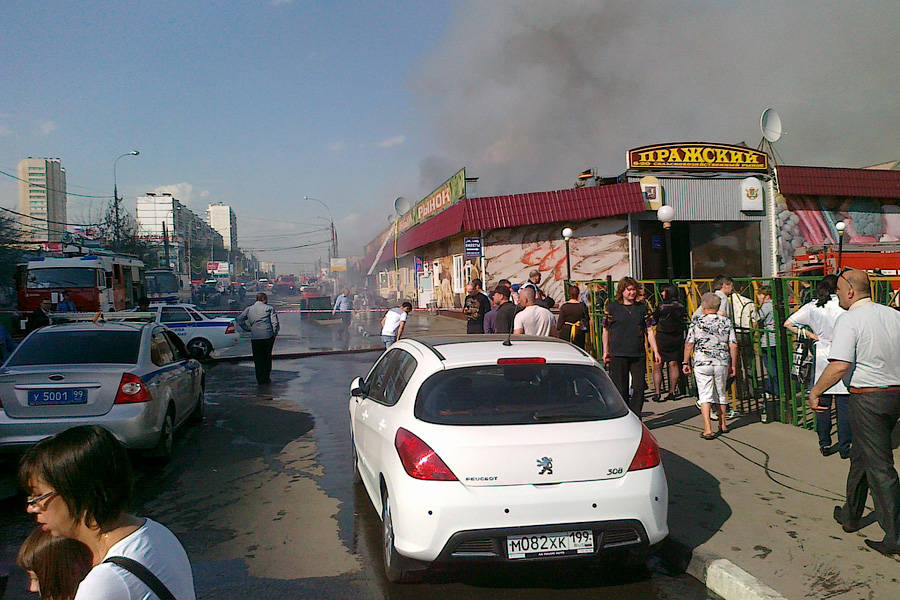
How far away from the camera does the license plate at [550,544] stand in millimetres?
3926

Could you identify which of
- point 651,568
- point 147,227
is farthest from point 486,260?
point 147,227

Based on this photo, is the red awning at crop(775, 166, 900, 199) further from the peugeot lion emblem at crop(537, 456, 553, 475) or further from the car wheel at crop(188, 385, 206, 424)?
the peugeot lion emblem at crop(537, 456, 553, 475)

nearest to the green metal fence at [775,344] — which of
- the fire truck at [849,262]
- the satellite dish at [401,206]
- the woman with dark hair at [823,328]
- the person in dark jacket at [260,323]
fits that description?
the woman with dark hair at [823,328]

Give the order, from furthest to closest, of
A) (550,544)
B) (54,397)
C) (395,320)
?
(395,320) → (54,397) → (550,544)

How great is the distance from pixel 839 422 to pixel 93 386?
695 cm

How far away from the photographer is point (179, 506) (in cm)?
615

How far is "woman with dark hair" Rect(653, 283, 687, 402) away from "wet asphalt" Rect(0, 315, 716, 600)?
4.73 metres

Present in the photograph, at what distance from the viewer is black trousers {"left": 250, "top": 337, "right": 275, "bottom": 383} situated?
44.2 ft

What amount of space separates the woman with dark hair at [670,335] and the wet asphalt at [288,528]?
4.73m

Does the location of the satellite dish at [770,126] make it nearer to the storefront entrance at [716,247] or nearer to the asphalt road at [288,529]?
the storefront entrance at [716,247]

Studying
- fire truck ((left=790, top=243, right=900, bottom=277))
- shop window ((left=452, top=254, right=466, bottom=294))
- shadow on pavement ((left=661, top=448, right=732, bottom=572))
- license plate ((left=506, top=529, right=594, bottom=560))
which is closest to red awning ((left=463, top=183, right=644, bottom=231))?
shop window ((left=452, top=254, right=466, bottom=294))

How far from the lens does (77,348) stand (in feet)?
24.6

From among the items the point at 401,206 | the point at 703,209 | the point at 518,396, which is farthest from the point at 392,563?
the point at 401,206

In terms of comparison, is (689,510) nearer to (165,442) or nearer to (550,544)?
(550,544)
